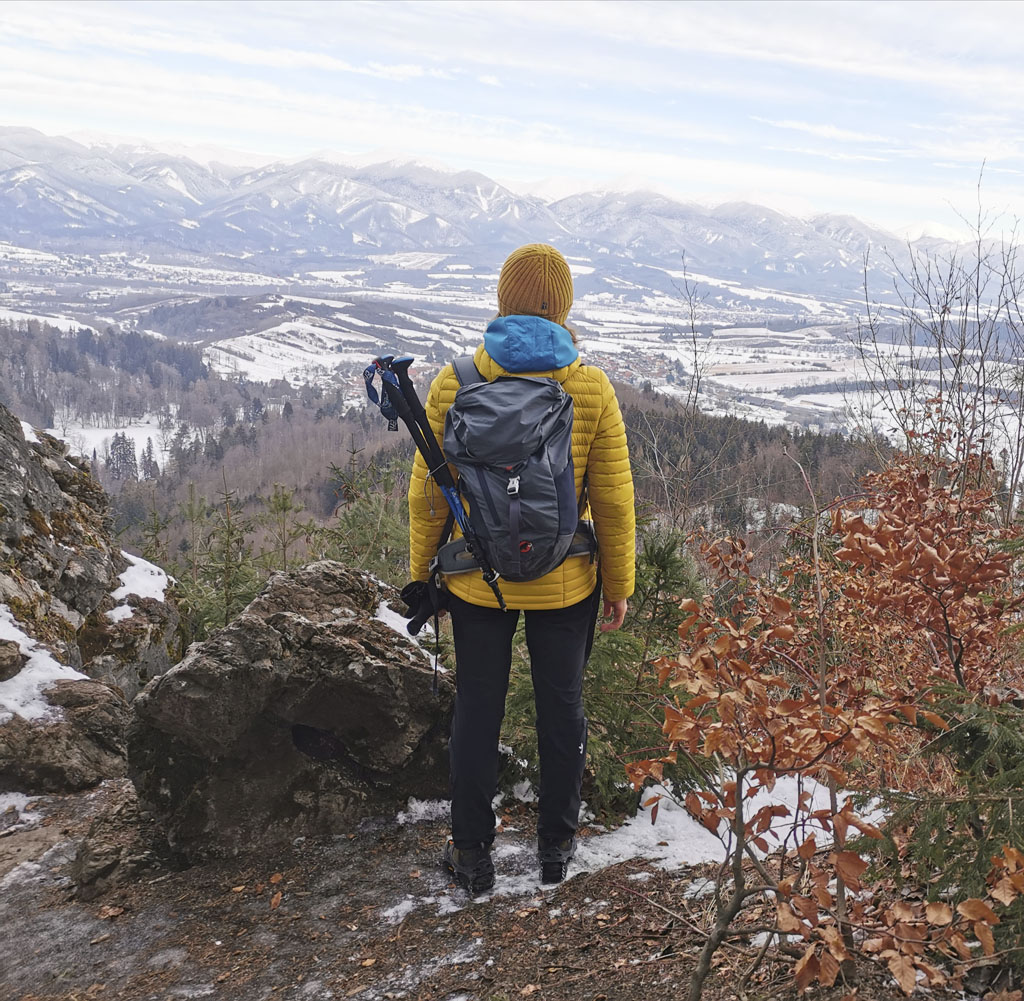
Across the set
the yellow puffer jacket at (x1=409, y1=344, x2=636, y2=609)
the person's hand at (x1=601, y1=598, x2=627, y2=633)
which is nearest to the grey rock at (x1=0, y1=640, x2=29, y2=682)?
the yellow puffer jacket at (x1=409, y1=344, x2=636, y2=609)

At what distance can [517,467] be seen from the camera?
2.91 m

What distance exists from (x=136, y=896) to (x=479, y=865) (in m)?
1.71

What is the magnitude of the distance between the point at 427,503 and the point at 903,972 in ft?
7.35

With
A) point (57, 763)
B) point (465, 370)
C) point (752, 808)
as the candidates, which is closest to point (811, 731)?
point (465, 370)

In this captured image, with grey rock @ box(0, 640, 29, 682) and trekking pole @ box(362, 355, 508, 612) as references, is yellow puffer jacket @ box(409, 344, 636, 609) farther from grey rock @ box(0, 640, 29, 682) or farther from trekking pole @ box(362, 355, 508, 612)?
grey rock @ box(0, 640, 29, 682)

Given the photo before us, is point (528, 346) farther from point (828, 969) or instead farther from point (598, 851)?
point (598, 851)

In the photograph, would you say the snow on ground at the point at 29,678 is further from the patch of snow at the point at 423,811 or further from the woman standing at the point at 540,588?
the woman standing at the point at 540,588

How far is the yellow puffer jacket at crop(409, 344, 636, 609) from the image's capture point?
10.1ft

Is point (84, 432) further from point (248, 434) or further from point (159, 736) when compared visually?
point (159, 736)

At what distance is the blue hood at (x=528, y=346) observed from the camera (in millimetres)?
3027

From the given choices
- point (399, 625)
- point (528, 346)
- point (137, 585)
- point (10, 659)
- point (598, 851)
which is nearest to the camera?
point (528, 346)

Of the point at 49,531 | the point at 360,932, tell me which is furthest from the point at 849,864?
the point at 49,531

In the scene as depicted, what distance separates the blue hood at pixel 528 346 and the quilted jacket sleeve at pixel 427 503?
0.24 metres

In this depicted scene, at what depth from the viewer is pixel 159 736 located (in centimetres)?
407
